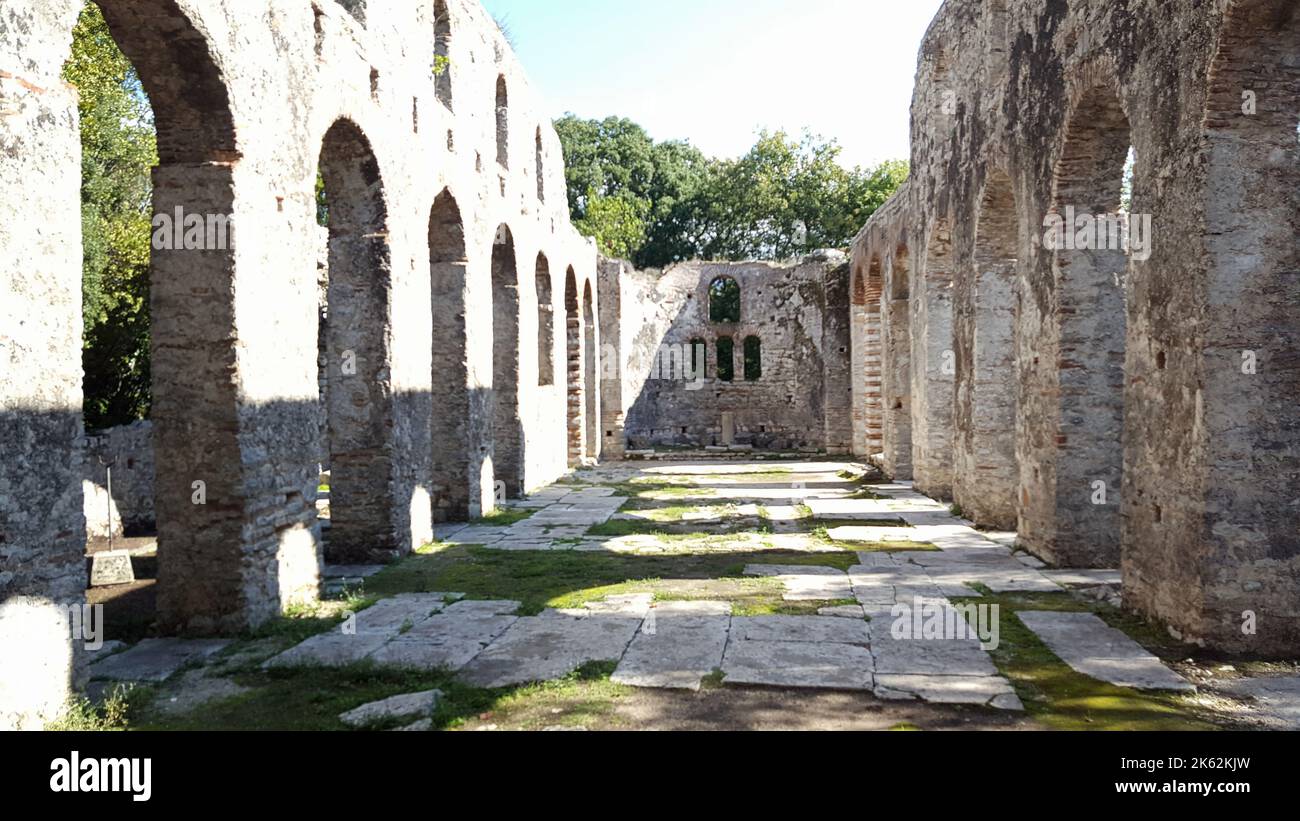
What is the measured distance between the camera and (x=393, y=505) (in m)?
9.42

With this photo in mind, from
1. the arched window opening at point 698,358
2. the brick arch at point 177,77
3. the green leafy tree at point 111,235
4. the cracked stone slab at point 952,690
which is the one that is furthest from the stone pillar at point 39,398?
the arched window opening at point 698,358

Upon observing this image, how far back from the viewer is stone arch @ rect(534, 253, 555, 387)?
17.6 m

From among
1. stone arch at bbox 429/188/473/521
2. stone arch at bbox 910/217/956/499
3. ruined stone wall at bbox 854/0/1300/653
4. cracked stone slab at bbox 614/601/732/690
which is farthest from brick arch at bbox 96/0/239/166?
stone arch at bbox 910/217/956/499

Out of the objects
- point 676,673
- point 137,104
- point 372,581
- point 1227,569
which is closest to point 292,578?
point 372,581

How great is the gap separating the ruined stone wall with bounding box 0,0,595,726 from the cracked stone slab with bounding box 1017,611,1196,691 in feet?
17.5

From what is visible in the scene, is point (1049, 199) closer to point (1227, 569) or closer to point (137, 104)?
point (1227, 569)

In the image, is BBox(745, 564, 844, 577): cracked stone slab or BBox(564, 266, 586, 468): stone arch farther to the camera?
BBox(564, 266, 586, 468): stone arch

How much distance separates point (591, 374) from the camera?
21109 millimetres

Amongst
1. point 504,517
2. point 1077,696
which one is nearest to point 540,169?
point 504,517

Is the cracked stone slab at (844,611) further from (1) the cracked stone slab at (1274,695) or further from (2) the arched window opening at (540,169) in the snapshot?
(2) the arched window opening at (540,169)

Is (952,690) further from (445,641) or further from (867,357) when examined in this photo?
(867,357)

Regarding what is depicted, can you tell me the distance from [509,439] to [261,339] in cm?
784

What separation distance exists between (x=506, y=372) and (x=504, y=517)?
2859 millimetres

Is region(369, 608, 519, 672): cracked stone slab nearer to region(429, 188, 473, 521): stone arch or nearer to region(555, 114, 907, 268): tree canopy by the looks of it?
region(429, 188, 473, 521): stone arch
